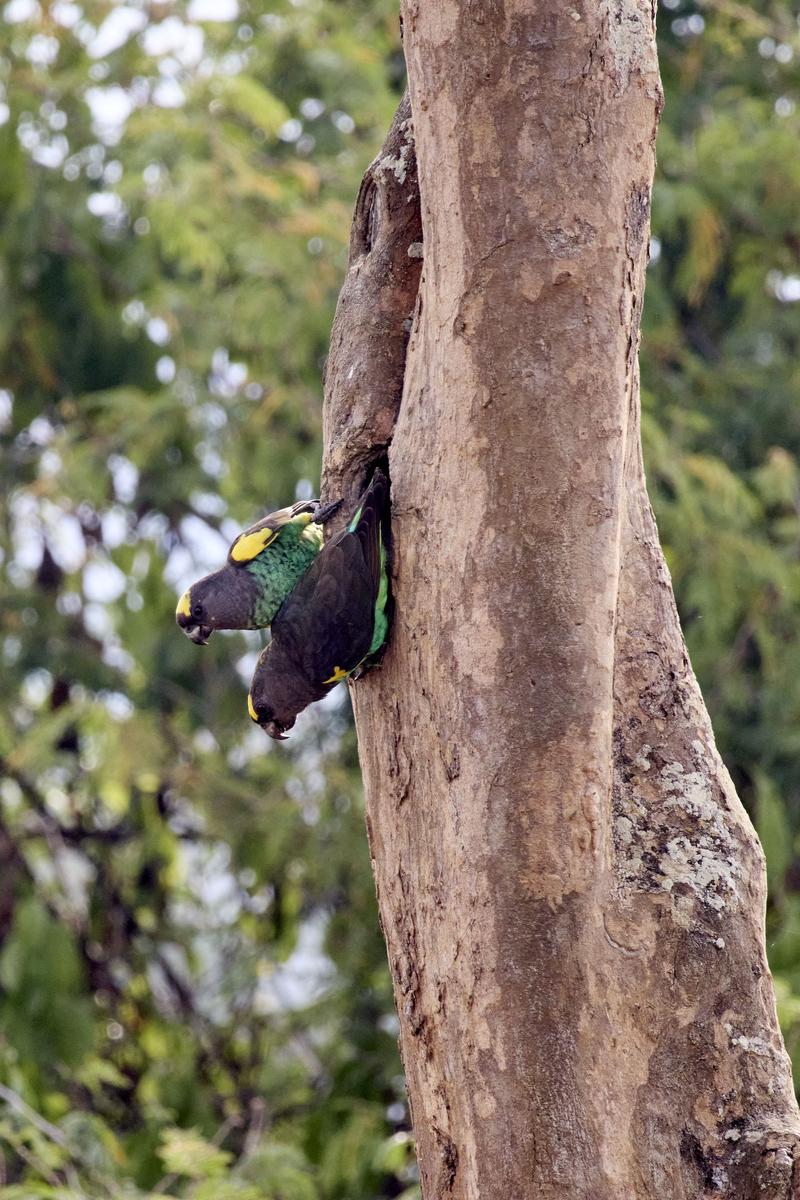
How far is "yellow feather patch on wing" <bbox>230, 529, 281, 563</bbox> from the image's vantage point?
289cm

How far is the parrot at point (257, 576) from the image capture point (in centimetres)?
288

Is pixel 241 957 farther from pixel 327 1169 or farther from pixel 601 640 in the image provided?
pixel 601 640

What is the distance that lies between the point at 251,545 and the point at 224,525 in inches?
145

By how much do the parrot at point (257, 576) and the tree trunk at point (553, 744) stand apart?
548mm

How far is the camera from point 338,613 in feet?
8.27

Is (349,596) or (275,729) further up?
(349,596)

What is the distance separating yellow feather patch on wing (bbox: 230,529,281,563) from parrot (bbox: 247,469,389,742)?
136 mm

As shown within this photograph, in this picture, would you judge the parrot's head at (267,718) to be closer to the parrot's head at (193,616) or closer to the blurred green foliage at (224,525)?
the parrot's head at (193,616)

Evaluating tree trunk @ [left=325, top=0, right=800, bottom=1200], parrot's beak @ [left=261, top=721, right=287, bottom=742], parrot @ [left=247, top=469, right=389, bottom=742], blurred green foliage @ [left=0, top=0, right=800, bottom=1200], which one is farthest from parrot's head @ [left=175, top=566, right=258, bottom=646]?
blurred green foliage @ [left=0, top=0, right=800, bottom=1200]

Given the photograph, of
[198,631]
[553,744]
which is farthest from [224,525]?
[553,744]

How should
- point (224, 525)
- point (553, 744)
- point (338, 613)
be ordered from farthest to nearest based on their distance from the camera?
point (224, 525) < point (338, 613) < point (553, 744)

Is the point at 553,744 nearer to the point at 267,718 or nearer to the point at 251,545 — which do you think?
the point at 267,718

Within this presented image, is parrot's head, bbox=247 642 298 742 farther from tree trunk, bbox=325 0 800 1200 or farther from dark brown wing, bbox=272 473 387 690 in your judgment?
tree trunk, bbox=325 0 800 1200

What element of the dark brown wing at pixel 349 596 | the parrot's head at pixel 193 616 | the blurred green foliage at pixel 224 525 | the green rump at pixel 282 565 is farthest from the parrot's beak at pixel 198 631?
the blurred green foliage at pixel 224 525
